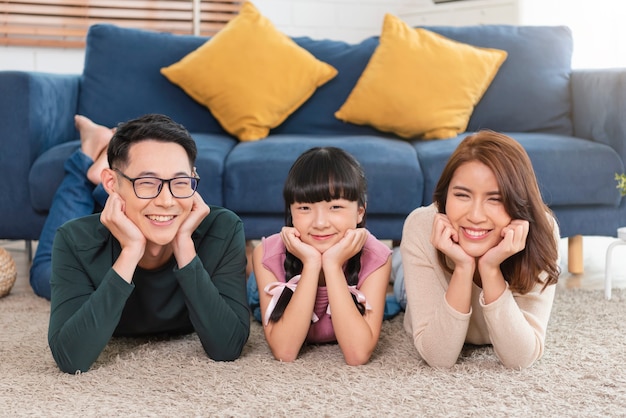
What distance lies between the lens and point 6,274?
2.54 metres

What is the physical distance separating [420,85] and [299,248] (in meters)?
1.50

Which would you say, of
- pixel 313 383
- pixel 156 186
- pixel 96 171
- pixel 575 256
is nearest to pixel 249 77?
pixel 96 171

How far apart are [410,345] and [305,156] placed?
1.74ft

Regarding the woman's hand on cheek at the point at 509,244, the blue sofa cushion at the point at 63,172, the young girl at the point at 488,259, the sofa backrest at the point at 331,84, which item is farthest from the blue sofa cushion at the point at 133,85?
the woman's hand on cheek at the point at 509,244

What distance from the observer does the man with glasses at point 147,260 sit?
1.69 meters

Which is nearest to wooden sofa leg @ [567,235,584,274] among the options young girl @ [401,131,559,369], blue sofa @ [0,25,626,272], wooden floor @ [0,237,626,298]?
wooden floor @ [0,237,626,298]

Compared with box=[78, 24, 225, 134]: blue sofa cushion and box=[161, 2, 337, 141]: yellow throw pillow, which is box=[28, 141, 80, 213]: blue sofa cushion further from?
box=[161, 2, 337, 141]: yellow throw pillow

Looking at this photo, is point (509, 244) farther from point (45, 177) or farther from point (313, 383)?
point (45, 177)

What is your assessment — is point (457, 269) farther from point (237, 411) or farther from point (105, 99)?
point (105, 99)

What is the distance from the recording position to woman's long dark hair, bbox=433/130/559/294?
5.48 ft

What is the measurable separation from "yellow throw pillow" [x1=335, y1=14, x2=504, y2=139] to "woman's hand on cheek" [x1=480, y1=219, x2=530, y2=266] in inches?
56.1

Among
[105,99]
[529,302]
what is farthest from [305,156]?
[105,99]

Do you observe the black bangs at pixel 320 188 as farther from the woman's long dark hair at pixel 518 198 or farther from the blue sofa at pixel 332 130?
the blue sofa at pixel 332 130

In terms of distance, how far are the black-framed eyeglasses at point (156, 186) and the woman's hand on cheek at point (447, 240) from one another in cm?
54
